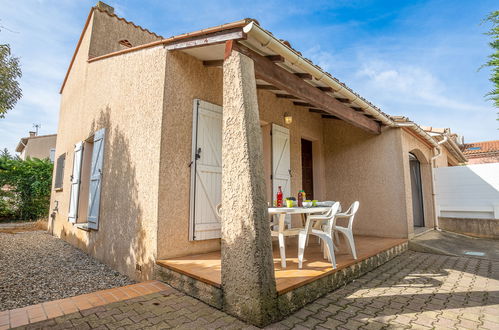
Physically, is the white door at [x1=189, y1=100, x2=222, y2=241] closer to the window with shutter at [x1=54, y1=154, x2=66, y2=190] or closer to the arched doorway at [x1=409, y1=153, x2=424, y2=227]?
the arched doorway at [x1=409, y1=153, x2=424, y2=227]

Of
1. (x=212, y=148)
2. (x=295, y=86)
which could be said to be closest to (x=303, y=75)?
(x=295, y=86)

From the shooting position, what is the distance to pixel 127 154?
4566mm

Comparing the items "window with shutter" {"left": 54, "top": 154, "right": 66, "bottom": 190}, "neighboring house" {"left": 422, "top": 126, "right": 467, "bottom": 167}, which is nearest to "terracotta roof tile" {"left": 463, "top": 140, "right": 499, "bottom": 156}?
"neighboring house" {"left": 422, "top": 126, "right": 467, "bottom": 167}

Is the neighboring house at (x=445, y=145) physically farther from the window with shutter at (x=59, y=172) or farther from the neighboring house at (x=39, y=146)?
the neighboring house at (x=39, y=146)

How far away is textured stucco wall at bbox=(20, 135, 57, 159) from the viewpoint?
67.0 feet

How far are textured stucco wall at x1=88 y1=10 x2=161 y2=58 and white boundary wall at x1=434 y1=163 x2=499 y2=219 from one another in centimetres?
1046

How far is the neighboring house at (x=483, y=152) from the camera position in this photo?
18.3 metres

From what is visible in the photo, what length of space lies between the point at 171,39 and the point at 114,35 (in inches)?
203

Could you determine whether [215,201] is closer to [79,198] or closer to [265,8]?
[79,198]

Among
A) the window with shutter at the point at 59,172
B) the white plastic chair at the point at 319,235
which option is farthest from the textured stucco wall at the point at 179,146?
the window with shutter at the point at 59,172

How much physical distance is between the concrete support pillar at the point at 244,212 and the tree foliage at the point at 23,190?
43.2ft

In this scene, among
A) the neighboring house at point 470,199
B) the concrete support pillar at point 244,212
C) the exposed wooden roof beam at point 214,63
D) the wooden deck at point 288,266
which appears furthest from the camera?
the neighboring house at point 470,199

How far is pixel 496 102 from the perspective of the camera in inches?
372

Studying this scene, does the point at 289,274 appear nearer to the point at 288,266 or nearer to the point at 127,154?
the point at 288,266
